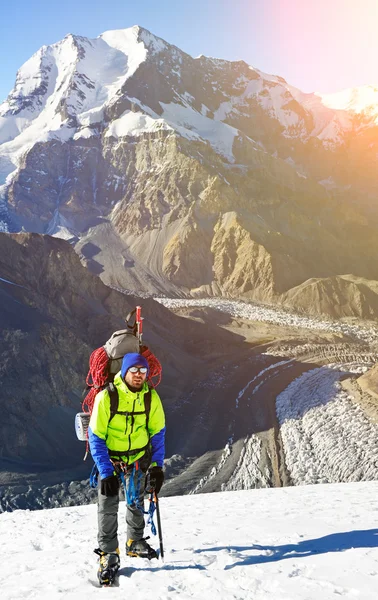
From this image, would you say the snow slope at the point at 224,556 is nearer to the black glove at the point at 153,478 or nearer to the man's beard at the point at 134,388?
the black glove at the point at 153,478

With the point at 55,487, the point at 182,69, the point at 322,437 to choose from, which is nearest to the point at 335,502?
the point at 55,487

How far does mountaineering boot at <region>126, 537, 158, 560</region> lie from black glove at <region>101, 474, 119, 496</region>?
35.1 inches

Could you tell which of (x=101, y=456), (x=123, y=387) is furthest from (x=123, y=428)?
(x=123, y=387)

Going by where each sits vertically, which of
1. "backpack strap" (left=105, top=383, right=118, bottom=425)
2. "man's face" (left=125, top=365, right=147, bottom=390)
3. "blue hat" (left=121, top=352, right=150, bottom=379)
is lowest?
"backpack strap" (left=105, top=383, right=118, bottom=425)

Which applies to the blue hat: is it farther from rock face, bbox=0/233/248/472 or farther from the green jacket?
rock face, bbox=0/233/248/472

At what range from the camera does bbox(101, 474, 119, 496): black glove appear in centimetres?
543

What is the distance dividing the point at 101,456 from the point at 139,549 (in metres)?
1.43

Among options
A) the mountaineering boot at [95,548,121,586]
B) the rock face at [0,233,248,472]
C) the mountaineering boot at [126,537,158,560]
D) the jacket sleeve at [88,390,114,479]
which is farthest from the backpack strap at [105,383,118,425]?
the rock face at [0,233,248,472]

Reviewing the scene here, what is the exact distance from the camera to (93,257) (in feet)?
297

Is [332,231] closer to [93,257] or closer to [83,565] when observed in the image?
[93,257]

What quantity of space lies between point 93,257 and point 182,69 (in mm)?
93714

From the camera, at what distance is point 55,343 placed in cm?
2983

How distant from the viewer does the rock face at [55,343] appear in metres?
23.9

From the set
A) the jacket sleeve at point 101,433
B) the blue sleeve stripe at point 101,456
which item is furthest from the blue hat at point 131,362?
the blue sleeve stripe at point 101,456
